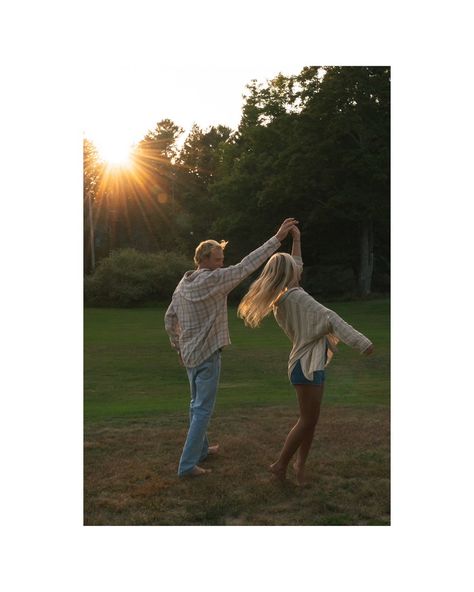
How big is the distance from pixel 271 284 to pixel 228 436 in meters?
2.17

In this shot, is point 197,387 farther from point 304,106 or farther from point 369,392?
point 304,106

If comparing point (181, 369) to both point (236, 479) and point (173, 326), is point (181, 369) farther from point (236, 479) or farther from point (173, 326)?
point (236, 479)

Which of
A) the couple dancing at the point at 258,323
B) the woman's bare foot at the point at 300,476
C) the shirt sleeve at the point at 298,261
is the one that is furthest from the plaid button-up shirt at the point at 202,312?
the woman's bare foot at the point at 300,476

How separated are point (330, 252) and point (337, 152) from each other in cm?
198

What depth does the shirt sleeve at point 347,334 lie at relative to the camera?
410 cm

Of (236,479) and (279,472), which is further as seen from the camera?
(236,479)

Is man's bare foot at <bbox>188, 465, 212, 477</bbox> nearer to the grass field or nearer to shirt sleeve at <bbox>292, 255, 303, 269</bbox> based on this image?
the grass field

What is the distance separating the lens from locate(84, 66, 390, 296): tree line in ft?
28.6

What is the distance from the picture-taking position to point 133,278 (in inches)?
372

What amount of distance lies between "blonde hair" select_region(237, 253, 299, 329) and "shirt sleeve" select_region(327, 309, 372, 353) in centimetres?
39

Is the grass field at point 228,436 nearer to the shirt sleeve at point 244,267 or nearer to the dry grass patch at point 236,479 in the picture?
the dry grass patch at point 236,479

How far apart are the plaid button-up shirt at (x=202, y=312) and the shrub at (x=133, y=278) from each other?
4.07m

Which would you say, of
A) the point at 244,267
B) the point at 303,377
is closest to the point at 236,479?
the point at 303,377

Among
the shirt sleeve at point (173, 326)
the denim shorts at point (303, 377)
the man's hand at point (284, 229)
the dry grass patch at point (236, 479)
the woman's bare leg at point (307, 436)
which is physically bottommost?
the dry grass patch at point (236, 479)
